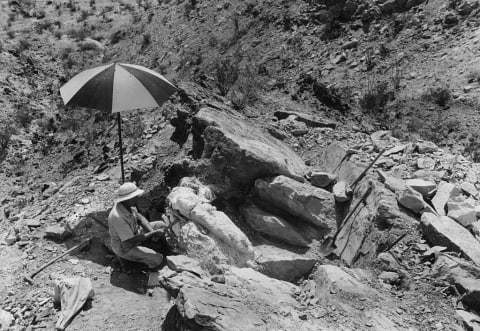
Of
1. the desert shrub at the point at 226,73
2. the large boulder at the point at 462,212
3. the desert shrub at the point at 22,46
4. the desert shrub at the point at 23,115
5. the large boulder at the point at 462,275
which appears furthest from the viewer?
the desert shrub at the point at 22,46

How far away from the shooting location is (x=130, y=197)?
5.02 meters

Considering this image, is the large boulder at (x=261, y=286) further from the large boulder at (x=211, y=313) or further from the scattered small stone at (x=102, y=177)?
the scattered small stone at (x=102, y=177)

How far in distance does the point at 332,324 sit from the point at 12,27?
16.8 metres

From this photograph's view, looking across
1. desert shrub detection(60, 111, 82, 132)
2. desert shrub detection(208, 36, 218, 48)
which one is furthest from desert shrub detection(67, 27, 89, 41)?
desert shrub detection(60, 111, 82, 132)

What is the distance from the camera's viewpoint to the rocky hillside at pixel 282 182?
4.47 metres

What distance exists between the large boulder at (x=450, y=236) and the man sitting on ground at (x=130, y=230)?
315cm

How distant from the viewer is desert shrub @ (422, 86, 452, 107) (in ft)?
30.5

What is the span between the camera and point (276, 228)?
589cm

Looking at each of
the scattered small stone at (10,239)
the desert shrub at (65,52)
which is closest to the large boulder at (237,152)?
the scattered small stone at (10,239)

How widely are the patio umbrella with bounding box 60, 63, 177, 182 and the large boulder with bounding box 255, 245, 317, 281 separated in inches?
92.4

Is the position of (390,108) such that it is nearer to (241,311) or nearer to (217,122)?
(217,122)

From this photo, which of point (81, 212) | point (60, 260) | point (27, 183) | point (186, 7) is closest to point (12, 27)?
point (186, 7)

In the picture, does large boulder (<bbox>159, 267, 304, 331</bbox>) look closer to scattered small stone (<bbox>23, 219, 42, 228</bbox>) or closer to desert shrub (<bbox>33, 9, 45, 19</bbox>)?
scattered small stone (<bbox>23, 219, 42, 228</bbox>)

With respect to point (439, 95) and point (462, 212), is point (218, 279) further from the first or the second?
point (439, 95)
